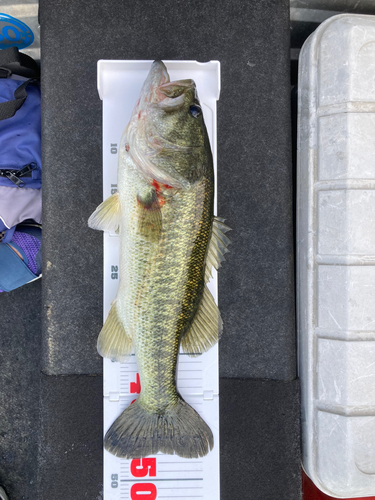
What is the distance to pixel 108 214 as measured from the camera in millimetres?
1386

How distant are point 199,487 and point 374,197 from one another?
61.3 inches

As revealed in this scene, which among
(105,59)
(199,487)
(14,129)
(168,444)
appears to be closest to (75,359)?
(168,444)

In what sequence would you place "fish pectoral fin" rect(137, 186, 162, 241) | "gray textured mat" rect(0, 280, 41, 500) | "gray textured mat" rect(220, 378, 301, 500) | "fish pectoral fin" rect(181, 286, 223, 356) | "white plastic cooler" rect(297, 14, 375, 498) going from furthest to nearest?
"gray textured mat" rect(0, 280, 41, 500), "gray textured mat" rect(220, 378, 301, 500), "white plastic cooler" rect(297, 14, 375, 498), "fish pectoral fin" rect(181, 286, 223, 356), "fish pectoral fin" rect(137, 186, 162, 241)

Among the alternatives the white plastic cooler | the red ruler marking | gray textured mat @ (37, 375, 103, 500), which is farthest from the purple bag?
the red ruler marking

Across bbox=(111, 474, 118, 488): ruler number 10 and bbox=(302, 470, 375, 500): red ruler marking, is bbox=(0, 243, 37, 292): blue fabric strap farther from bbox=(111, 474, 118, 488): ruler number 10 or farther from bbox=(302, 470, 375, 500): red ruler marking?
bbox=(302, 470, 375, 500): red ruler marking

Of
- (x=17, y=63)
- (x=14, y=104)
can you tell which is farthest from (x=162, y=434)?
(x=17, y=63)

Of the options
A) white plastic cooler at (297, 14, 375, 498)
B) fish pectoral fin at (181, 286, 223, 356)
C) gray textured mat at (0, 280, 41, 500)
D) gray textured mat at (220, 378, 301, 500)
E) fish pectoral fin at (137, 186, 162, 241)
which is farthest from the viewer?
gray textured mat at (0, 280, 41, 500)

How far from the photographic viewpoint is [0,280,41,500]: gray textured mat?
6.83ft

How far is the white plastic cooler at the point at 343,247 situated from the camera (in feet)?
5.21

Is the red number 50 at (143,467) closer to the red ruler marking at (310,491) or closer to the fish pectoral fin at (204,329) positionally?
the fish pectoral fin at (204,329)

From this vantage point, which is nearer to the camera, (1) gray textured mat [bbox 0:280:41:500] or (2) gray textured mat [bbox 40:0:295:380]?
(2) gray textured mat [bbox 40:0:295:380]

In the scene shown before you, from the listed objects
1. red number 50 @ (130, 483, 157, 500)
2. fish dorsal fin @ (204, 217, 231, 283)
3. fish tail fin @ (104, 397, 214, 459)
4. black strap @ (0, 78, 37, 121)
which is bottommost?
red number 50 @ (130, 483, 157, 500)

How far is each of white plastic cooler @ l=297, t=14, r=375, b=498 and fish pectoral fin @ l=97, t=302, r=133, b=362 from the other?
2.96ft

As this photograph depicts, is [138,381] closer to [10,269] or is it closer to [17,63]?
[10,269]
